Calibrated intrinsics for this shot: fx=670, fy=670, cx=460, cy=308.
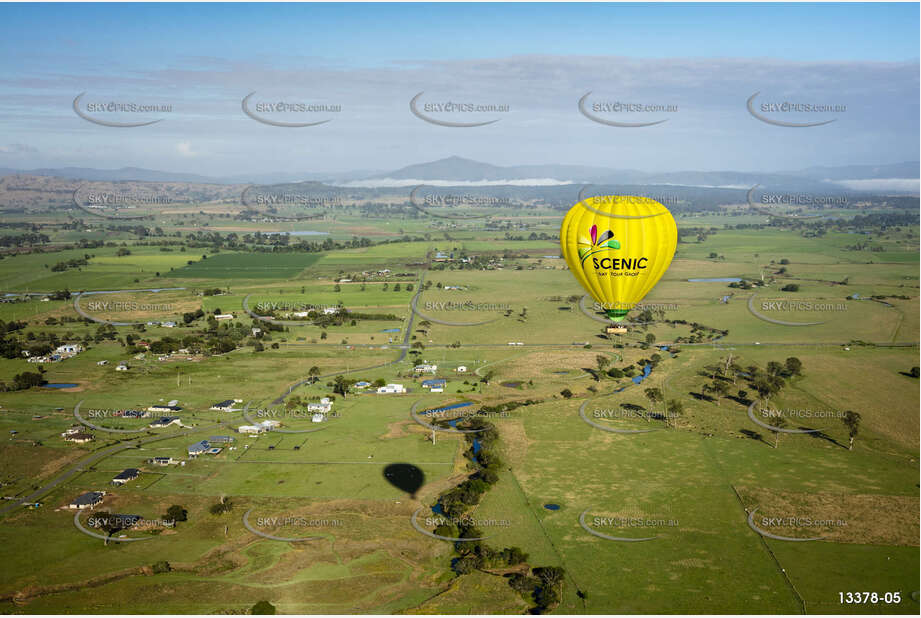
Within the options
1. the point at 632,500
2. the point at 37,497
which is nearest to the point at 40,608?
the point at 37,497

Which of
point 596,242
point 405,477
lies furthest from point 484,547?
point 596,242

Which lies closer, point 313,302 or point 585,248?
point 585,248

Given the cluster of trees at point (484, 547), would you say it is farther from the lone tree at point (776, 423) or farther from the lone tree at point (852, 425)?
the lone tree at point (852, 425)

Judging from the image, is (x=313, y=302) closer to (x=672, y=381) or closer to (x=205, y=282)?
(x=205, y=282)

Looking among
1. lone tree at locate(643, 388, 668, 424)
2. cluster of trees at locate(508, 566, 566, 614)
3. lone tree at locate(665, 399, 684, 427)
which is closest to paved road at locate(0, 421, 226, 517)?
cluster of trees at locate(508, 566, 566, 614)

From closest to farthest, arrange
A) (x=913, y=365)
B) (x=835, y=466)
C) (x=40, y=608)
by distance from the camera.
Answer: (x=40, y=608), (x=835, y=466), (x=913, y=365)

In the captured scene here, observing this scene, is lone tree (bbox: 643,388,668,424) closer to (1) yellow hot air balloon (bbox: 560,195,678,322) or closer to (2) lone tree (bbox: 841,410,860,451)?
(2) lone tree (bbox: 841,410,860,451)

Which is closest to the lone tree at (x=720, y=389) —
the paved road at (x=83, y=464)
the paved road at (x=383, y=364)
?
the paved road at (x=383, y=364)
